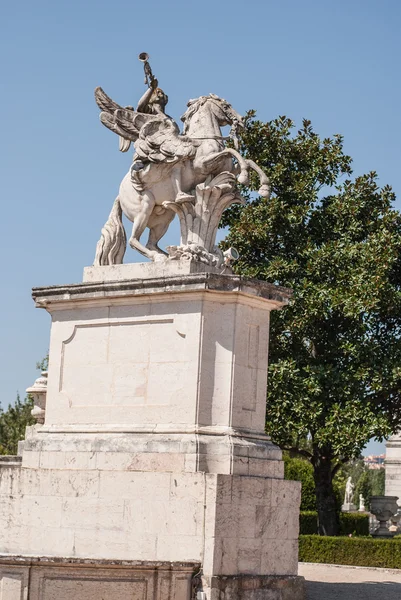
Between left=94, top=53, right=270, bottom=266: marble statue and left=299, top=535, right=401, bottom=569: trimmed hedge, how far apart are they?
10830 mm

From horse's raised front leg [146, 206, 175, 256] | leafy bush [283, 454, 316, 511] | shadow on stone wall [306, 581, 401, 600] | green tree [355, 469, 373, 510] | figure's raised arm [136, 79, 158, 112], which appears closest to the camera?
shadow on stone wall [306, 581, 401, 600]

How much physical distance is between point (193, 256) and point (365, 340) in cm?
1175

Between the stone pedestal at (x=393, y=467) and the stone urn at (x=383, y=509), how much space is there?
12723mm

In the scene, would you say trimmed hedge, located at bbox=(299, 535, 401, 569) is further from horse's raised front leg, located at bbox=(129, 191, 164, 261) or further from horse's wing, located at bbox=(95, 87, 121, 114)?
horse's wing, located at bbox=(95, 87, 121, 114)

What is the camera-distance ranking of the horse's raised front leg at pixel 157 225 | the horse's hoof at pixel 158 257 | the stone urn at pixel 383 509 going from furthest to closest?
the stone urn at pixel 383 509 → the horse's raised front leg at pixel 157 225 → the horse's hoof at pixel 158 257

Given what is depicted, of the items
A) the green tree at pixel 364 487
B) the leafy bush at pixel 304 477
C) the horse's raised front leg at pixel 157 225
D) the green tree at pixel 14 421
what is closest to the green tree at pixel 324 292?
the leafy bush at pixel 304 477

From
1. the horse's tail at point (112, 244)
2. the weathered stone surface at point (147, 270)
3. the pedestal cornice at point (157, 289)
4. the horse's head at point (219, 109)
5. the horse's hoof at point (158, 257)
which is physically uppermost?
the horse's head at point (219, 109)

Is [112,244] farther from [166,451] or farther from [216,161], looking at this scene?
[166,451]

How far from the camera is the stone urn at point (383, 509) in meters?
26.4

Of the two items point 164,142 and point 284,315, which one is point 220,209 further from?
point 284,315

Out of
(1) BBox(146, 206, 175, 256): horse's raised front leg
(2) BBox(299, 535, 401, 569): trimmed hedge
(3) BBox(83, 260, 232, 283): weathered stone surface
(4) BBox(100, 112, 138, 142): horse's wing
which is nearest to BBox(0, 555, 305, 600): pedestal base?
(3) BBox(83, 260, 232, 283): weathered stone surface

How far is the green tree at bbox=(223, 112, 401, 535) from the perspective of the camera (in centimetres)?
2378

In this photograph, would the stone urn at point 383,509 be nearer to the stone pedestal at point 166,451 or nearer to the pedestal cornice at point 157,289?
the stone pedestal at point 166,451

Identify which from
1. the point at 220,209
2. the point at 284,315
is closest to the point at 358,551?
the point at 284,315
